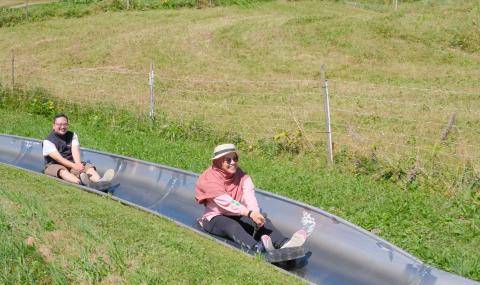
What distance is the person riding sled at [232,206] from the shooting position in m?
7.23

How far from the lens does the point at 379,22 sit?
86.5ft

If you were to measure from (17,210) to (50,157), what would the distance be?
3.54 m

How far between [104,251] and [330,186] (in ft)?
14.2

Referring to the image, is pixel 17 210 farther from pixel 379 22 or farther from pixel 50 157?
pixel 379 22

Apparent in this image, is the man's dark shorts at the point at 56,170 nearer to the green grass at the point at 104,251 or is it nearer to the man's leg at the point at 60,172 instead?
the man's leg at the point at 60,172

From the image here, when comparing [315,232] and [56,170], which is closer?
[315,232]

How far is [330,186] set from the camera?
943cm

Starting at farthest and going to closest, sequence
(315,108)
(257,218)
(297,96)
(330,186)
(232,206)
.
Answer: (297,96), (315,108), (330,186), (232,206), (257,218)

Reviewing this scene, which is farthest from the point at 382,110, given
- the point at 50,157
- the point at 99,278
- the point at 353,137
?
the point at 99,278

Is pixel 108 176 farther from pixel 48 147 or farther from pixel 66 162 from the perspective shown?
pixel 48 147

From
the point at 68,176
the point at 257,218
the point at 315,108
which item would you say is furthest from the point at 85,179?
the point at 315,108

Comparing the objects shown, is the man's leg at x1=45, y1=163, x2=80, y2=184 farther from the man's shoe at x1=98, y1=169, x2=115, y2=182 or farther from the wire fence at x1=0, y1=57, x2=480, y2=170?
the wire fence at x1=0, y1=57, x2=480, y2=170

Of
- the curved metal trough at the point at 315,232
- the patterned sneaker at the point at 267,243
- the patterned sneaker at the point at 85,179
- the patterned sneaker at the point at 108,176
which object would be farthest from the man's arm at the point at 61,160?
the patterned sneaker at the point at 267,243

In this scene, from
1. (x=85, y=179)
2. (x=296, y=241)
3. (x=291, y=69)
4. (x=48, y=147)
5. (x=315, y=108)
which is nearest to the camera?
(x=296, y=241)
